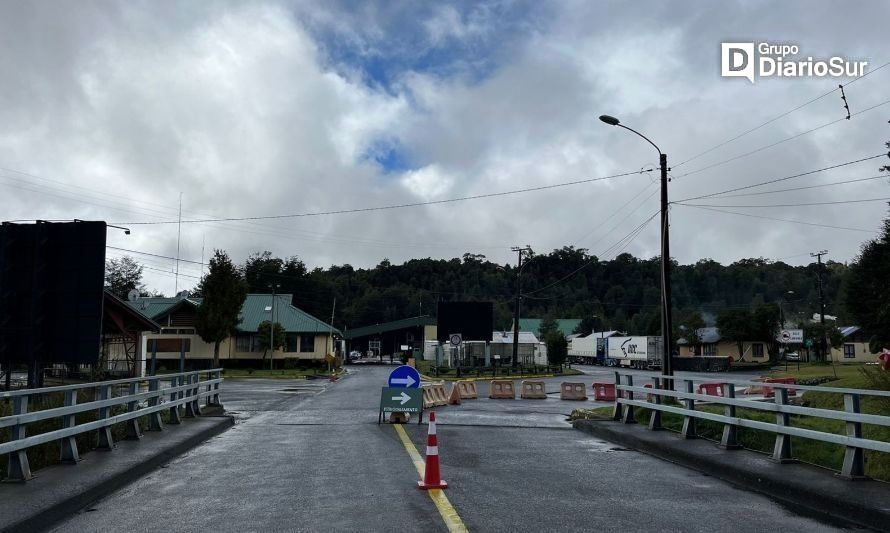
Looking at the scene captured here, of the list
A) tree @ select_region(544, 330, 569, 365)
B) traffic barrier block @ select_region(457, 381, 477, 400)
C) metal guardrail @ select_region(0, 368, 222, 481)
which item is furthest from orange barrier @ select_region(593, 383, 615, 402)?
tree @ select_region(544, 330, 569, 365)

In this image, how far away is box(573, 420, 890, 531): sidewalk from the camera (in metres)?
7.61

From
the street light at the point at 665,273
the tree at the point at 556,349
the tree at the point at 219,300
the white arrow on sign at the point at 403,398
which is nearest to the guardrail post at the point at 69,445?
the white arrow on sign at the point at 403,398

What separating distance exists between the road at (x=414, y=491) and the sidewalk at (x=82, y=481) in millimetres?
195

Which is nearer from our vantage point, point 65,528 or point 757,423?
point 65,528

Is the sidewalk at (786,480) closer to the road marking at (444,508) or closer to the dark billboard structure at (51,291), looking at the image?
the road marking at (444,508)

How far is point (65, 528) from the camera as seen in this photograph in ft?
23.7

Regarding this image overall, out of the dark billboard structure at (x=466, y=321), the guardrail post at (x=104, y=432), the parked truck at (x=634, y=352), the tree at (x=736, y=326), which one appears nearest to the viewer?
the guardrail post at (x=104, y=432)

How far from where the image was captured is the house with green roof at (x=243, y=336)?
2415 inches

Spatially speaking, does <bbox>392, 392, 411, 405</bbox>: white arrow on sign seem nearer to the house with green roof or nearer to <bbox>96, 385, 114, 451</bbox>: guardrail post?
<bbox>96, 385, 114, 451</bbox>: guardrail post

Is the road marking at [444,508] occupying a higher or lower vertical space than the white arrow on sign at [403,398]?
lower

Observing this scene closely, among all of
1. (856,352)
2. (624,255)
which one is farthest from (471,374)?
(624,255)

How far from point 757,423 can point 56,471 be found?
959 centimetres

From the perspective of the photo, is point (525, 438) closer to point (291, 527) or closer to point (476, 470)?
point (476, 470)

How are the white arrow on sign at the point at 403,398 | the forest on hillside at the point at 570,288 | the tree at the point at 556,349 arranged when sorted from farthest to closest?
the forest on hillside at the point at 570,288 < the tree at the point at 556,349 < the white arrow on sign at the point at 403,398
